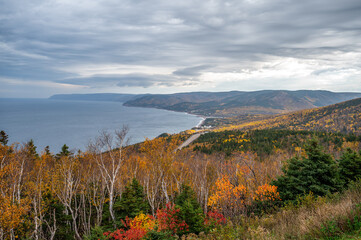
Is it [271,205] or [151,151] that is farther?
[151,151]

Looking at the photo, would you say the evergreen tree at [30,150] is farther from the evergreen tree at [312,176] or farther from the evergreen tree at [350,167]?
the evergreen tree at [350,167]

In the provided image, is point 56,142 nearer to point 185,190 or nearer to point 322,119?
point 185,190

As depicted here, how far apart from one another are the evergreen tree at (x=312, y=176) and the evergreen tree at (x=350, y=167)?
57.3 inches

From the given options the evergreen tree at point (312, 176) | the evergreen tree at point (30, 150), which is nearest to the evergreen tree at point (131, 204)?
the evergreen tree at point (30, 150)

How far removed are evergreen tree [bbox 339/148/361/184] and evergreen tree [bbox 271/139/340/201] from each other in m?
1.45

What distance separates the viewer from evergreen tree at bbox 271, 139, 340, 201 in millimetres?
17647

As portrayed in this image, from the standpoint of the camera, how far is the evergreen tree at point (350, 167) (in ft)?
60.5

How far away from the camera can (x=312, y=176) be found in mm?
18359

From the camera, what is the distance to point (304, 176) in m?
18.5

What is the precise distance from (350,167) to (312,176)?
13.3ft

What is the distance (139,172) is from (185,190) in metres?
19.6

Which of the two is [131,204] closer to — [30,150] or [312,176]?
[312,176]

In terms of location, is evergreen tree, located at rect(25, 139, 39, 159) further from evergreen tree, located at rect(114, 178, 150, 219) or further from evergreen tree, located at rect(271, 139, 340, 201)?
evergreen tree, located at rect(271, 139, 340, 201)

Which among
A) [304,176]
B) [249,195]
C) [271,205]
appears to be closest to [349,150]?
[304,176]
